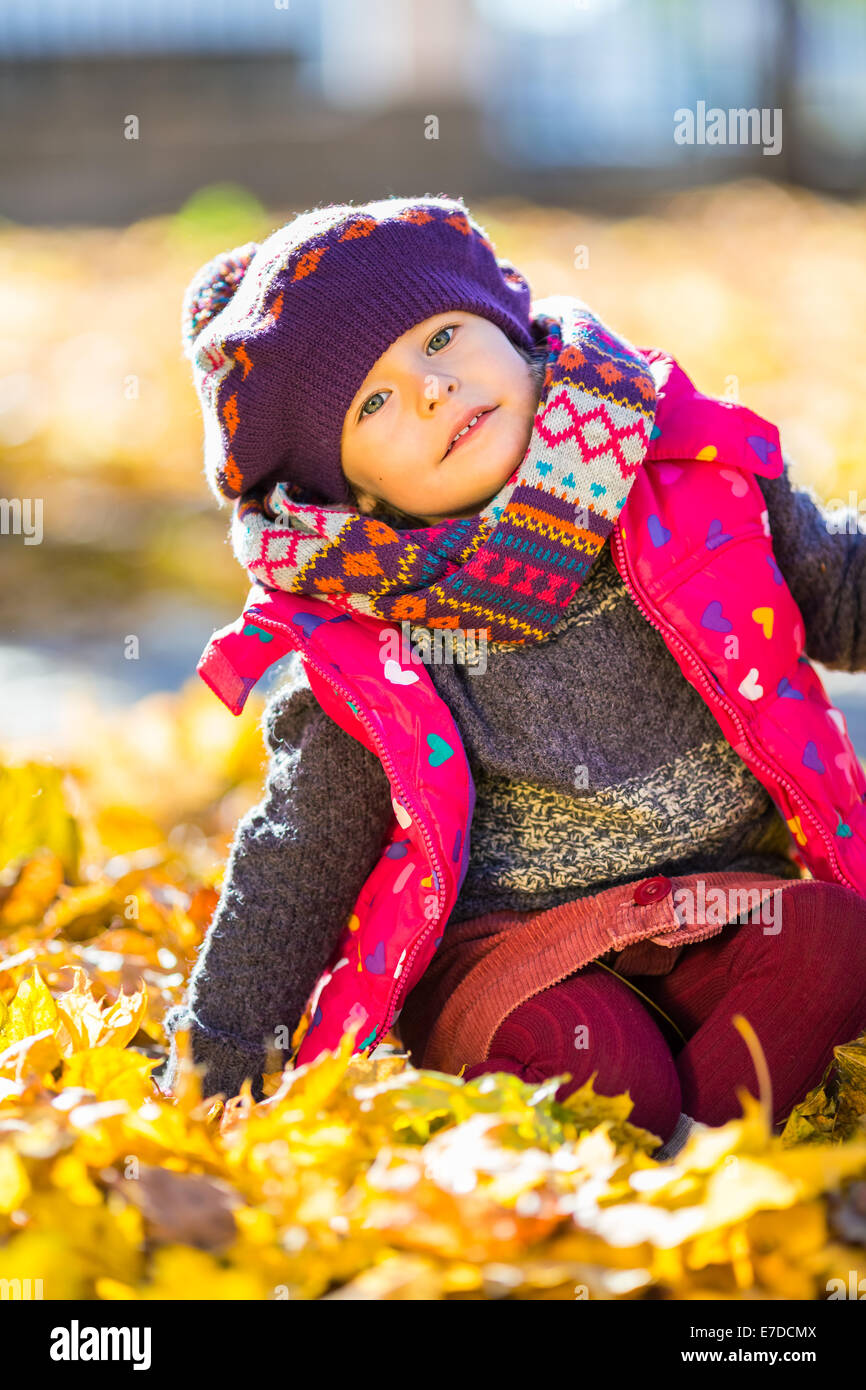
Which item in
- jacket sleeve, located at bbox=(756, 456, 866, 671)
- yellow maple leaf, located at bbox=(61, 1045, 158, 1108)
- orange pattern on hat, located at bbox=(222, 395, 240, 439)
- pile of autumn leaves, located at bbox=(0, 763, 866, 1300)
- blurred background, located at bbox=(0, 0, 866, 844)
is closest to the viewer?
pile of autumn leaves, located at bbox=(0, 763, 866, 1300)

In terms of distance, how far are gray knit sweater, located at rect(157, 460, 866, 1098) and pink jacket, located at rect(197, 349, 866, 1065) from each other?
5 centimetres

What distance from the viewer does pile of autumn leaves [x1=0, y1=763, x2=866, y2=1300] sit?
113 centimetres

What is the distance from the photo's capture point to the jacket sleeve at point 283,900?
5.93 feet

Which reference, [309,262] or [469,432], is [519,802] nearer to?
[469,432]

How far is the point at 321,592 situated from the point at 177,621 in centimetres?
336

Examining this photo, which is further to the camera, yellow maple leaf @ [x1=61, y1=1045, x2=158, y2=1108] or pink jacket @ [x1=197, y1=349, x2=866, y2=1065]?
pink jacket @ [x1=197, y1=349, x2=866, y2=1065]

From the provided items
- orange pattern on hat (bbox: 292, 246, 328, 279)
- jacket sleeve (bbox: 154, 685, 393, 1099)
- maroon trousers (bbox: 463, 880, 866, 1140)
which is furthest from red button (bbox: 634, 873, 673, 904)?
orange pattern on hat (bbox: 292, 246, 328, 279)

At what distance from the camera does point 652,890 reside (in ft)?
5.76

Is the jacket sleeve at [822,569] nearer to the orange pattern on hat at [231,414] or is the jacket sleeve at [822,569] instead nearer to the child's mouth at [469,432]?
the child's mouth at [469,432]

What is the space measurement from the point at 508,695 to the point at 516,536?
22cm

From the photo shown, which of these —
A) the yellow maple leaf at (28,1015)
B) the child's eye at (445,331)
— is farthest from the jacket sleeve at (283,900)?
the child's eye at (445,331)

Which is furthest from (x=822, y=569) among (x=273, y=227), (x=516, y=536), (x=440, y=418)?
(x=273, y=227)

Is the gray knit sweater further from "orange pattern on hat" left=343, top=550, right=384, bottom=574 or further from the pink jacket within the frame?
"orange pattern on hat" left=343, top=550, right=384, bottom=574

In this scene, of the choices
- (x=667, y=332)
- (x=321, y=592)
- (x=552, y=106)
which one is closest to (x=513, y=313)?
(x=321, y=592)
